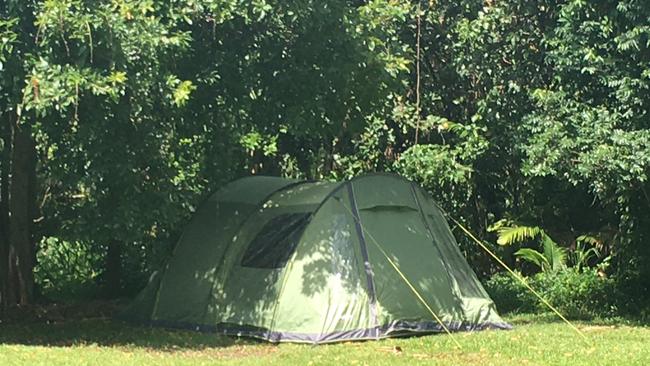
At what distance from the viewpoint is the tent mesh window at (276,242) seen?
10250 mm

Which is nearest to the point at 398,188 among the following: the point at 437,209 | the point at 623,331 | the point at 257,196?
the point at 437,209

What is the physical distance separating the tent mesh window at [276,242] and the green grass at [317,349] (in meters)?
0.95

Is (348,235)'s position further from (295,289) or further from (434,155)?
(434,155)

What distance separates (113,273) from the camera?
14297 millimetres

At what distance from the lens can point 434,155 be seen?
13477 mm

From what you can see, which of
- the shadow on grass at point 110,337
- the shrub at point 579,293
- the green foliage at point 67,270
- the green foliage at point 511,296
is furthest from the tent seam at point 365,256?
the green foliage at point 67,270

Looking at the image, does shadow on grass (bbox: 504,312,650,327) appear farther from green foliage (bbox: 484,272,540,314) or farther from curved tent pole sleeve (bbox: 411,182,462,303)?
curved tent pole sleeve (bbox: 411,182,462,303)

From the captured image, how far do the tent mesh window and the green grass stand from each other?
947 mm

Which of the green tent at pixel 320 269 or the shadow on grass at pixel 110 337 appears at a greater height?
the green tent at pixel 320 269

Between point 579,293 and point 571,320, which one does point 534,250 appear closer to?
point 579,293

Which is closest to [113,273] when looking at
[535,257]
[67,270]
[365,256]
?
[67,270]

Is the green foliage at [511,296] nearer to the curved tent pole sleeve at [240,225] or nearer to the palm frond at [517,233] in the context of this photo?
the palm frond at [517,233]

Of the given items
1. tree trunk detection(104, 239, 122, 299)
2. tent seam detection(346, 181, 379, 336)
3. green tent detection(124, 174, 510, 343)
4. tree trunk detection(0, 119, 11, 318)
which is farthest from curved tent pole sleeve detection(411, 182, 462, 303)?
tree trunk detection(104, 239, 122, 299)

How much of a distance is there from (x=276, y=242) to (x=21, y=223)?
374 cm
